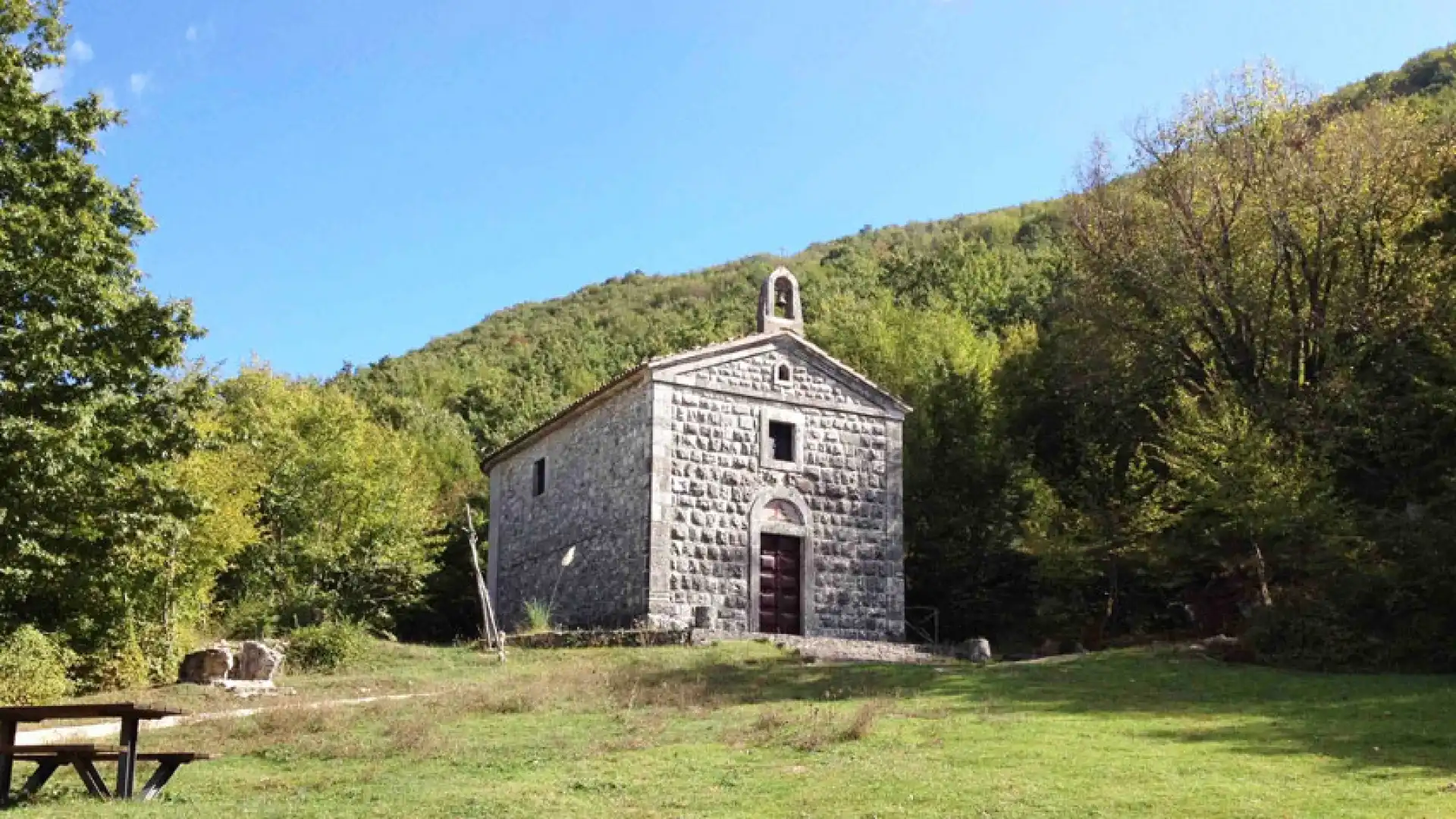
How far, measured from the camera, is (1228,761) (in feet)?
38.8

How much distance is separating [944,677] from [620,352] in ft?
148

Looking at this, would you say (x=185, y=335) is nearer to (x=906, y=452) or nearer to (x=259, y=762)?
(x=259, y=762)

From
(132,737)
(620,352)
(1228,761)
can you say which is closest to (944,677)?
(1228,761)

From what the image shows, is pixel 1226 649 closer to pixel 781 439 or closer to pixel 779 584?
pixel 779 584

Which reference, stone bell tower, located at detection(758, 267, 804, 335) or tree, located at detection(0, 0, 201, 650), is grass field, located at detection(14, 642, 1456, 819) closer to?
tree, located at detection(0, 0, 201, 650)

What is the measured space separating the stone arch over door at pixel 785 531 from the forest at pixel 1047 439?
5.09 m

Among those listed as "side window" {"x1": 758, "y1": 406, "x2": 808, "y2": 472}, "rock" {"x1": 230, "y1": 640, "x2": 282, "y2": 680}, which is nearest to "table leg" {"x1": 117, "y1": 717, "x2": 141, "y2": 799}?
"rock" {"x1": 230, "y1": 640, "x2": 282, "y2": 680}

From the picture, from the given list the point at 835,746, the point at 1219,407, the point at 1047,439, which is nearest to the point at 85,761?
the point at 835,746

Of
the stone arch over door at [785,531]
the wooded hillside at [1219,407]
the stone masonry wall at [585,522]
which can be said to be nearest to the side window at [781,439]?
the stone arch over door at [785,531]

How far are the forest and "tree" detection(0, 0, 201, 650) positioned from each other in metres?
0.05

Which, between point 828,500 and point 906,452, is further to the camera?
point 906,452

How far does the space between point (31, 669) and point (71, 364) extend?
4.38 meters

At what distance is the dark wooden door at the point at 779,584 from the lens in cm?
2592

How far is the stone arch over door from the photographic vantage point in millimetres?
25750
